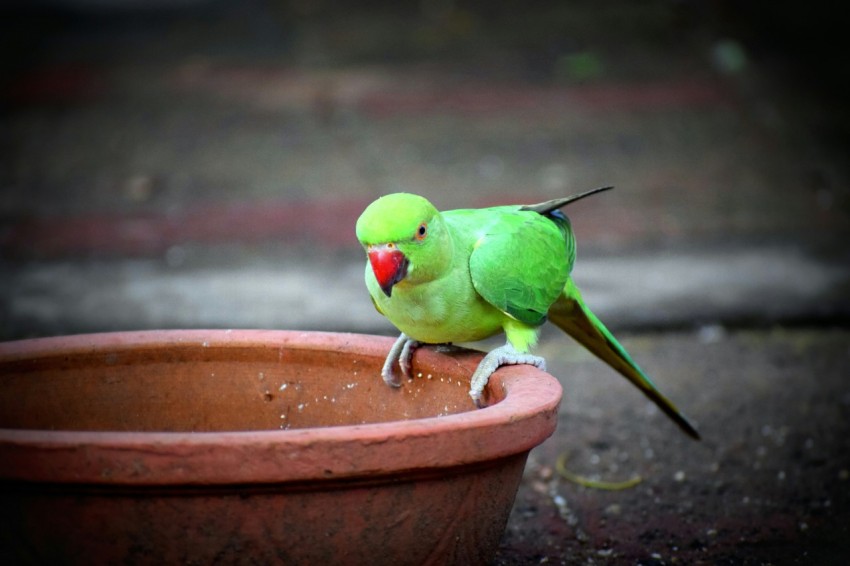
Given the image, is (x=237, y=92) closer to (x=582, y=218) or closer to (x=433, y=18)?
(x=433, y=18)

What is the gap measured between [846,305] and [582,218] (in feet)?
5.87

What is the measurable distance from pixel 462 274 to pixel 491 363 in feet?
0.72

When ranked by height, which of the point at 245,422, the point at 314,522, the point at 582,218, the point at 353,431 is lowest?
the point at 582,218

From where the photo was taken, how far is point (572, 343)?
4172 millimetres

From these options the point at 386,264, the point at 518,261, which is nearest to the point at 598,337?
the point at 518,261

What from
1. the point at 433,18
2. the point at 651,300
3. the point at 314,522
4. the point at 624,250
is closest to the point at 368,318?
the point at 651,300

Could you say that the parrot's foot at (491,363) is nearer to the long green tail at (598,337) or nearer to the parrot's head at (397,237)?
the parrot's head at (397,237)

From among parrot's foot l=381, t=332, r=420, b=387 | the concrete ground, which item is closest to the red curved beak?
parrot's foot l=381, t=332, r=420, b=387

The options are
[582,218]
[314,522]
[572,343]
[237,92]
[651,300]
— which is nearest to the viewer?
[314,522]

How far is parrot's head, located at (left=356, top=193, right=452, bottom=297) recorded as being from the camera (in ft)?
6.47

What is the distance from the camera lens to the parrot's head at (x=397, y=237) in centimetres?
197

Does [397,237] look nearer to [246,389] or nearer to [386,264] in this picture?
[386,264]

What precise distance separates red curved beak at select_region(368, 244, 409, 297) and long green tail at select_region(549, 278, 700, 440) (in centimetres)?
60

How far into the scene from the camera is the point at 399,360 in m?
2.19
